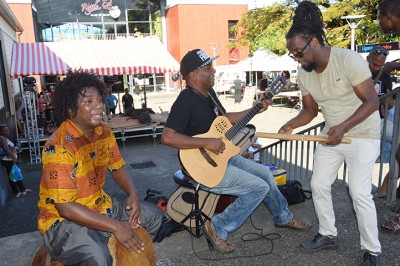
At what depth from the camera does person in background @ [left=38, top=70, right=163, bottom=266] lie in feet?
7.11

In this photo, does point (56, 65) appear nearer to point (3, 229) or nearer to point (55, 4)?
point (3, 229)

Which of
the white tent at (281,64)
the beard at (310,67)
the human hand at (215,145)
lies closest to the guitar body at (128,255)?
the human hand at (215,145)

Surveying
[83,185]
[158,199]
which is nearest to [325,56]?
[83,185]

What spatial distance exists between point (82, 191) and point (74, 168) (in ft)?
0.75

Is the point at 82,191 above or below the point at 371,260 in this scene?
above

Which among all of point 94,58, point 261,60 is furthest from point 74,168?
point 261,60

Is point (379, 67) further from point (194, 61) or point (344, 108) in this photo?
point (194, 61)

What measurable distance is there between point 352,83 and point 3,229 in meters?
5.04

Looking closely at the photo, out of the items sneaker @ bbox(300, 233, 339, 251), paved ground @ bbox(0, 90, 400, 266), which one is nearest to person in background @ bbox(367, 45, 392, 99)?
paved ground @ bbox(0, 90, 400, 266)

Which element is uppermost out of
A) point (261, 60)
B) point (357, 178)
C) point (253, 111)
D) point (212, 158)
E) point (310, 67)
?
point (261, 60)

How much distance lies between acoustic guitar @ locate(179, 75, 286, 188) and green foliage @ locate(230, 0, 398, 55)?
15.3 meters

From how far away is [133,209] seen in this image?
2.64 metres

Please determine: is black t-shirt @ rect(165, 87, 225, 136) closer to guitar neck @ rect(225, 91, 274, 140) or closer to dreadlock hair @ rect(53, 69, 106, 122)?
guitar neck @ rect(225, 91, 274, 140)

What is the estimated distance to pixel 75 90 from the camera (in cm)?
247
